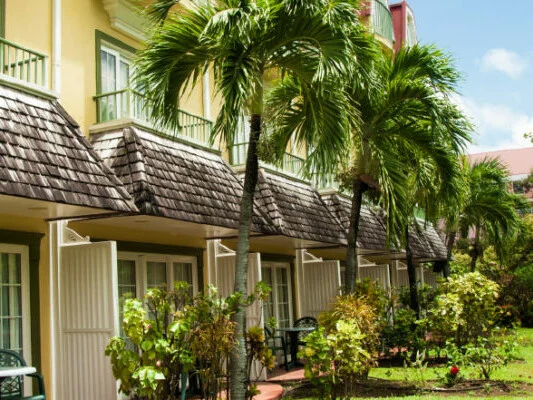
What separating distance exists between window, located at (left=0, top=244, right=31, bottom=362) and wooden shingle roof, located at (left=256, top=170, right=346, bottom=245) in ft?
17.0

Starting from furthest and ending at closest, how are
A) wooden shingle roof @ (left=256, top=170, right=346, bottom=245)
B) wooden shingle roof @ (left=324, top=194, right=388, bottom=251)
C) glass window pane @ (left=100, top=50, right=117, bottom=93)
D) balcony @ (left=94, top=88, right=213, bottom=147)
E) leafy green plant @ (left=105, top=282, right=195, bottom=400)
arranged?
wooden shingle roof @ (left=324, top=194, right=388, bottom=251) < wooden shingle roof @ (left=256, top=170, right=346, bottom=245) < glass window pane @ (left=100, top=50, right=117, bottom=93) < balcony @ (left=94, top=88, right=213, bottom=147) < leafy green plant @ (left=105, top=282, right=195, bottom=400)

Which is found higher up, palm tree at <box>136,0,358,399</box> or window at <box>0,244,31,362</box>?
palm tree at <box>136,0,358,399</box>

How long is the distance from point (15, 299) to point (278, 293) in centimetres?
825

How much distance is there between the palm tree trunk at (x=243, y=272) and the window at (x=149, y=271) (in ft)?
7.95

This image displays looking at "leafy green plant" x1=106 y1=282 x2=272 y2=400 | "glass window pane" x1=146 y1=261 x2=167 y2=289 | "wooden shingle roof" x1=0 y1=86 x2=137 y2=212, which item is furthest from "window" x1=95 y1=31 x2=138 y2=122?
"leafy green plant" x1=106 y1=282 x2=272 y2=400

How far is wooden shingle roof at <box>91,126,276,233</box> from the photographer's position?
9289 millimetres

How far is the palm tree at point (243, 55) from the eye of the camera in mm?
7734

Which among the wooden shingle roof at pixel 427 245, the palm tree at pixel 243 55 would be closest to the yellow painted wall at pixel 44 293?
the palm tree at pixel 243 55

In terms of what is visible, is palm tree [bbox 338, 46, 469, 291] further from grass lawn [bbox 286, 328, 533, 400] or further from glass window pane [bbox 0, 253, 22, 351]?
glass window pane [bbox 0, 253, 22, 351]

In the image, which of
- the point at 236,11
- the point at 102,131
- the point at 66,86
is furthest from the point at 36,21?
the point at 236,11

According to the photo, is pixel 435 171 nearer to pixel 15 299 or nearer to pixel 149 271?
pixel 149 271

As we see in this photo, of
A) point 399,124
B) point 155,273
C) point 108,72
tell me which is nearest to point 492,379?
point 399,124

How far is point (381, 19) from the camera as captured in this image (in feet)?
59.6

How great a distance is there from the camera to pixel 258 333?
27.8 feet
